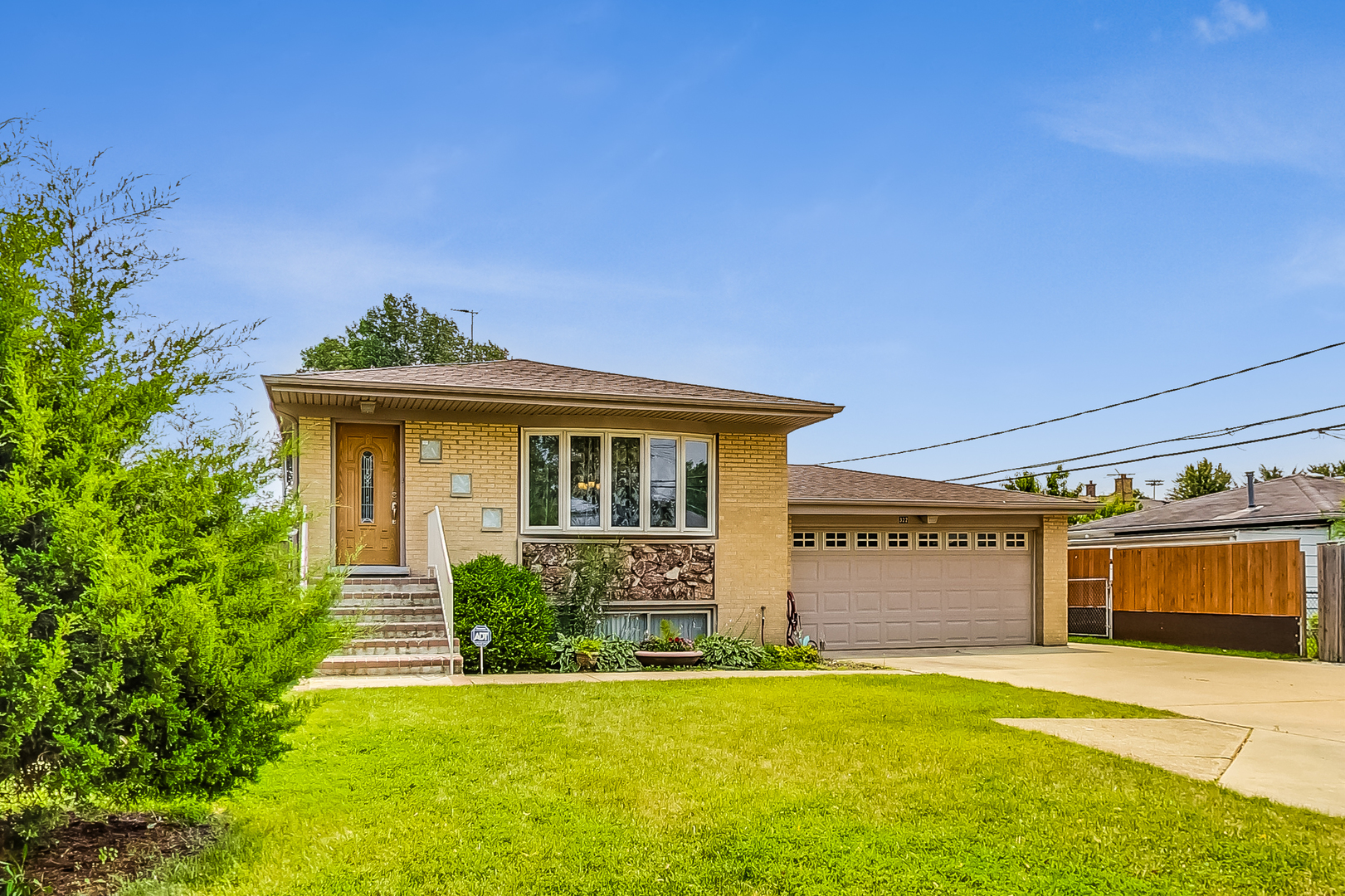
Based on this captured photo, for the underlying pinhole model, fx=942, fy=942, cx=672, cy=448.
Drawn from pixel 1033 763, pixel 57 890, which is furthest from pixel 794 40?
pixel 57 890

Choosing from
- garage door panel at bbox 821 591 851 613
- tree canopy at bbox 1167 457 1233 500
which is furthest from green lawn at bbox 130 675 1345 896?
tree canopy at bbox 1167 457 1233 500

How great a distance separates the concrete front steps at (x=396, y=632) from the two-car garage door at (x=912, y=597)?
7052mm

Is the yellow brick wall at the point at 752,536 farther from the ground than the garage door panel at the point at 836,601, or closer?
farther from the ground

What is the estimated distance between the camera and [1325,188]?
1894 cm

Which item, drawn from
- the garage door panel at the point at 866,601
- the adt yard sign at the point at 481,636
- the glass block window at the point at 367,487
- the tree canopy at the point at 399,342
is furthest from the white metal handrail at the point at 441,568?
the tree canopy at the point at 399,342

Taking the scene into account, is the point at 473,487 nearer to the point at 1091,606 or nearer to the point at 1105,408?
the point at 1091,606

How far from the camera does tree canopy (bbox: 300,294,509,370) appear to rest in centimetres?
4253

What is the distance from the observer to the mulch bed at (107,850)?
13.7ft

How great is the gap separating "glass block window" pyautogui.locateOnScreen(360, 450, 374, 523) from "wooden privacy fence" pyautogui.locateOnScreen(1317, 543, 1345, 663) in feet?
52.1

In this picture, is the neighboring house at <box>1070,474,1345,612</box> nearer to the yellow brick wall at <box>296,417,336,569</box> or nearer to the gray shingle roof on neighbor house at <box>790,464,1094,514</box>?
the gray shingle roof on neighbor house at <box>790,464,1094,514</box>

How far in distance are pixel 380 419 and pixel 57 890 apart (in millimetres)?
9953

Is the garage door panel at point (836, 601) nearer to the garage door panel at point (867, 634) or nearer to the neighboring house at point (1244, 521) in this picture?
the garage door panel at point (867, 634)

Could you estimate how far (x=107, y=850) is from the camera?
443 cm

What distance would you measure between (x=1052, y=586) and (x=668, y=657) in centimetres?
929
